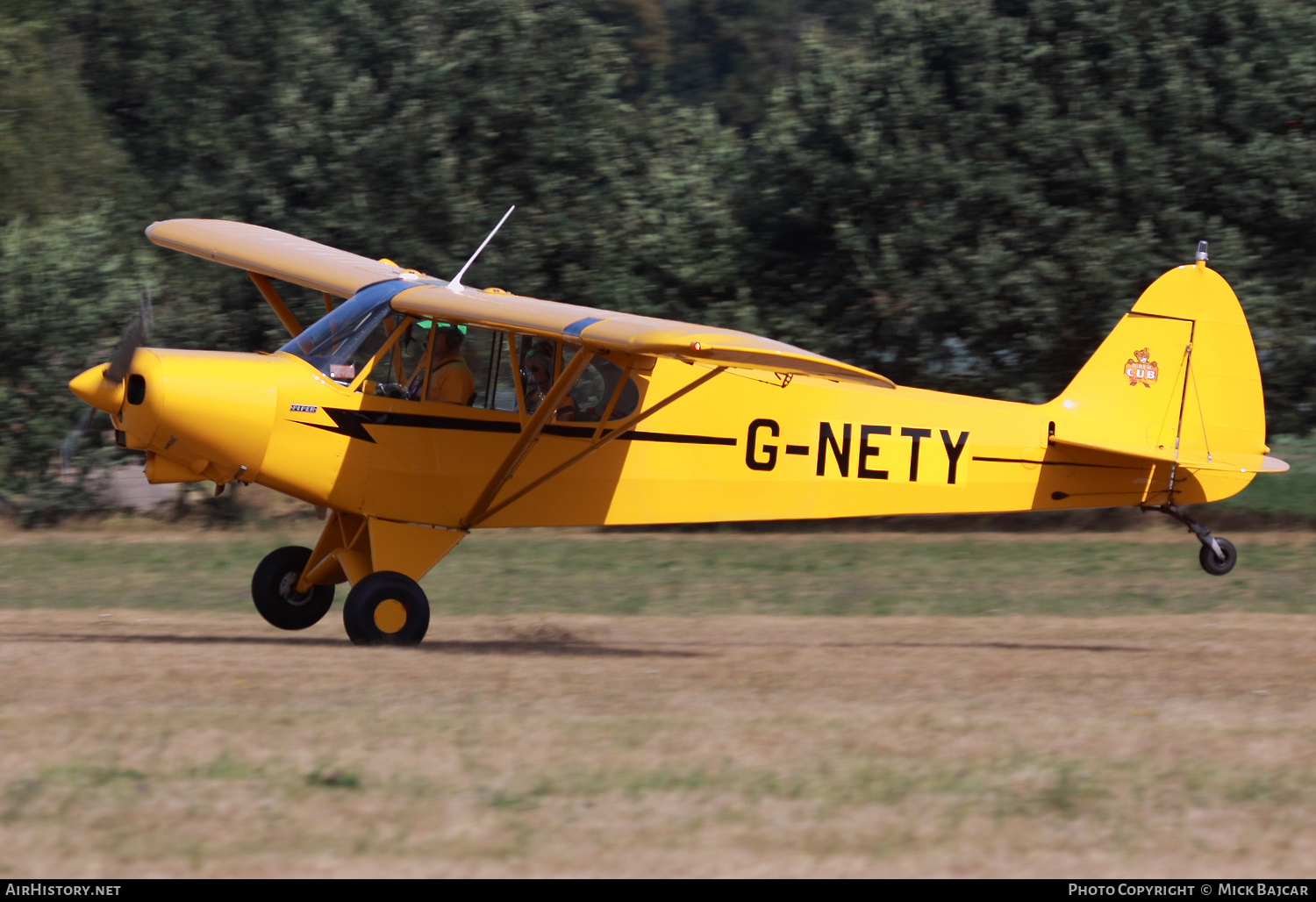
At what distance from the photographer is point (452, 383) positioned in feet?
31.9

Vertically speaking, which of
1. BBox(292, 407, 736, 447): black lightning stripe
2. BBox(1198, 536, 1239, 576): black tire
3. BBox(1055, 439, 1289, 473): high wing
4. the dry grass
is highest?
BBox(1055, 439, 1289, 473): high wing

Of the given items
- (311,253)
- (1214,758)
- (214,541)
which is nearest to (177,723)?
(1214,758)

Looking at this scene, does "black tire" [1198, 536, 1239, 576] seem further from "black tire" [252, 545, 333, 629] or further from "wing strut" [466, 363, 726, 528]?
"black tire" [252, 545, 333, 629]

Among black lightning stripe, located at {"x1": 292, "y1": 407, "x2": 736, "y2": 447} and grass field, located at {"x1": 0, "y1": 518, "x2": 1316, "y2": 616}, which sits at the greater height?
black lightning stripe, located at {"x1": 292, "y1": 407, "x2": 736, "y2": 447}

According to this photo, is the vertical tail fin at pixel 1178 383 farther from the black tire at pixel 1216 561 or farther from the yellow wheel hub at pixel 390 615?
the yellow wheel hub at pixel 390 615

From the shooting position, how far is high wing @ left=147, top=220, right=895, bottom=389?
807 cm

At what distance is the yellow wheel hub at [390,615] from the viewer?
9445 millimetres

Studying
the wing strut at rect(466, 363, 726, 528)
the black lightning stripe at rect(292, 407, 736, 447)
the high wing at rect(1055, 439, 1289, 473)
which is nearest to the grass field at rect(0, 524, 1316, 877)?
the wing strut at rect(466, 363, 726, 528)

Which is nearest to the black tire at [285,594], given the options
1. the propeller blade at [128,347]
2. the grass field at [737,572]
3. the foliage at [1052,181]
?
the propeller blade at [128,347]

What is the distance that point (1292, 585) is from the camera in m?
15.1

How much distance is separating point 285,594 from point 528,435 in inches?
104

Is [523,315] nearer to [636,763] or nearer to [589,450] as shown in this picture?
[589,450]

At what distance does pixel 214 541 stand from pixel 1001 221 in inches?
449

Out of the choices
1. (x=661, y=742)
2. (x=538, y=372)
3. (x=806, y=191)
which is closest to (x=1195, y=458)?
(x=538, y=372)
